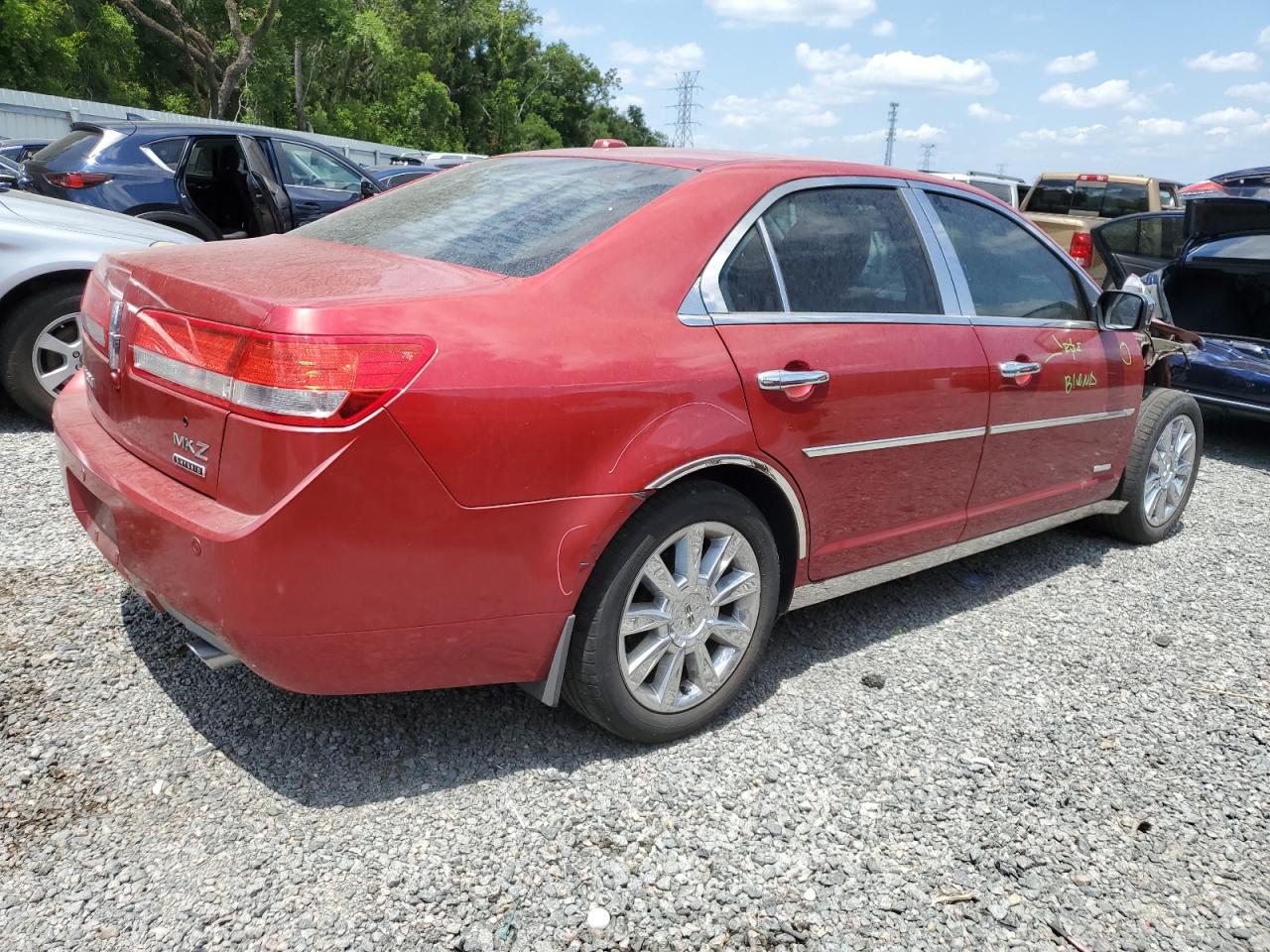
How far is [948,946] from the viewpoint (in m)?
2.27

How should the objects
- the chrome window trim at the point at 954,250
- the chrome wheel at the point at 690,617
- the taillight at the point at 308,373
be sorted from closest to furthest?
the taillight at the point at 308,373
the chrome wheel at the point at 690,617
the chrome window trim at the point at 954,250

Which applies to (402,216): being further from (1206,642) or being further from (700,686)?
(1206,642)

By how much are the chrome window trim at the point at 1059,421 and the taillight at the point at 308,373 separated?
2.35m

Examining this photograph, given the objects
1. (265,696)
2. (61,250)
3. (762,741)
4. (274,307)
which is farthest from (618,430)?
(61,250)

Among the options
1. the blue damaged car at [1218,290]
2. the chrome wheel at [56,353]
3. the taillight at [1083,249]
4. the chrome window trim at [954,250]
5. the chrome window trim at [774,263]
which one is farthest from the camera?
the taillight at [1083,249]

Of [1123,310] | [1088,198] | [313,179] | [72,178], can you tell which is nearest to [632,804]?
[1123,310]

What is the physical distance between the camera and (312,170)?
936cm

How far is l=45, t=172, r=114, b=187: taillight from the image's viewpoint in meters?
7.34

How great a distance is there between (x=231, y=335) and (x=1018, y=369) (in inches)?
109

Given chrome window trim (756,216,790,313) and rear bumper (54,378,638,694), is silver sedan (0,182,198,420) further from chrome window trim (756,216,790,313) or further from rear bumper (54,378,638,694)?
chrome window trim (756,216,790,313)

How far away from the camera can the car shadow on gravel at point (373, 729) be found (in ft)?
8.75

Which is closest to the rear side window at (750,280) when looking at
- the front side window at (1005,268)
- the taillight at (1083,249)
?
the front side window at (1005,268)

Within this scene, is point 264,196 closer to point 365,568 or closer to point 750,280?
point 750,280

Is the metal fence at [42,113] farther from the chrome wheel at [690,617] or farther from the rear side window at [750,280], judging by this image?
the chrome wheel at [690,617]
